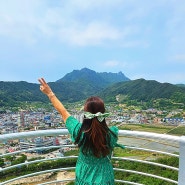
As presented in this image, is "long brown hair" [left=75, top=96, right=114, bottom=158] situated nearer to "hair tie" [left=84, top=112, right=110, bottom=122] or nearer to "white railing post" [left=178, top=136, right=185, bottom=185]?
"hair tie" [left=84, top=112, right=110, bottom=122]

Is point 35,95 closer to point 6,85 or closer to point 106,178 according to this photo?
point 6,85

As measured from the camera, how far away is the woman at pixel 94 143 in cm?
133

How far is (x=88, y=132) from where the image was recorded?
133cm

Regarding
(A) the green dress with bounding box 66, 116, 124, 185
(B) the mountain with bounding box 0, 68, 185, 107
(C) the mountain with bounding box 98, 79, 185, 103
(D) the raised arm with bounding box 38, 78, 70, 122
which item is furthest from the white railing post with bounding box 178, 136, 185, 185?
(C) the mountain with bounding box 98, 79, 185, 103

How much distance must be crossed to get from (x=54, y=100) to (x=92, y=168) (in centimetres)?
46

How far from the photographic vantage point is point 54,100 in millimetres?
1595

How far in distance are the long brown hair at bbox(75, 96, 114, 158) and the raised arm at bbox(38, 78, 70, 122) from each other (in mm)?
172

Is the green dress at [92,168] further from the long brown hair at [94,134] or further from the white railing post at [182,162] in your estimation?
the white railing post at [182,162]

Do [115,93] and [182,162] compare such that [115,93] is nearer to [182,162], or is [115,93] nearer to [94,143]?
[182,162]

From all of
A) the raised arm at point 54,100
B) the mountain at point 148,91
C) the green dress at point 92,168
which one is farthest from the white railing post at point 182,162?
the mountain at point 148,91

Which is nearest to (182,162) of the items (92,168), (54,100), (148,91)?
(92,168)

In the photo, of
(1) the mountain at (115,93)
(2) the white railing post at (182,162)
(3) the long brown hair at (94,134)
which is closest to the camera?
(3) the long brown hair at (94,134)

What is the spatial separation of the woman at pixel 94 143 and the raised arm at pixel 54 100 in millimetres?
64

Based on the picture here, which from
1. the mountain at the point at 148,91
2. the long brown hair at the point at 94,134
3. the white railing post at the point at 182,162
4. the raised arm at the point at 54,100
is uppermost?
the mountain at the point at 148,91
